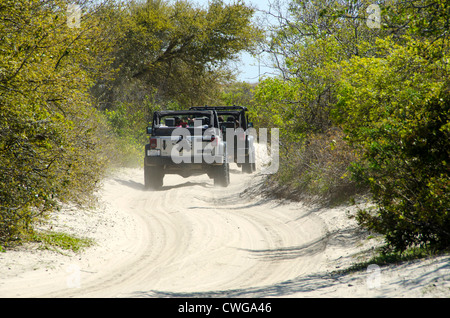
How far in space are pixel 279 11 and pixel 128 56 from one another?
32.6 ft

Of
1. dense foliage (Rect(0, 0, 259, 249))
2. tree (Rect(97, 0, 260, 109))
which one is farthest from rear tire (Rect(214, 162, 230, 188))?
tree (Rect(97, 0, 260, 109))

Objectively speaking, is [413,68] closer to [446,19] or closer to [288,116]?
[446,19]

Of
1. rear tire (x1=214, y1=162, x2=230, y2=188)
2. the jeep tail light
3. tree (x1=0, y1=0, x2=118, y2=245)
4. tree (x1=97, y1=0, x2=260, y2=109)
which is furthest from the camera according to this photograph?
tree (x1=97, y1=0, x2=260, y2=109)

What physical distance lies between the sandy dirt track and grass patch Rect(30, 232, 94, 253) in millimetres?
165

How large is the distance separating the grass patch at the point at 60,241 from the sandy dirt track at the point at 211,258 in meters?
0.16

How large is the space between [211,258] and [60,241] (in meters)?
2.45

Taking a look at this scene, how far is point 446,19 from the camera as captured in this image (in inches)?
264

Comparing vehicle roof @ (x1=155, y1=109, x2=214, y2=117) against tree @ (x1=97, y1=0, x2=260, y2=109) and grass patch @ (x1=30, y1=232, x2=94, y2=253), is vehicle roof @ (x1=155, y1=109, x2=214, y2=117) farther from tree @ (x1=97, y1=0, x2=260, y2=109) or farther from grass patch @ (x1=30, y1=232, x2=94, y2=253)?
tree @ (x1=97, y1=0, x2=260, y2=109)

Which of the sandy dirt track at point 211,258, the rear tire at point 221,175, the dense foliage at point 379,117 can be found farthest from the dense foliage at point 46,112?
the dense foliage at point 379,117

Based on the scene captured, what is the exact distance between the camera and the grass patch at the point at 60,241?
25.3 feet

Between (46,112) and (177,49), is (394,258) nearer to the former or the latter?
(46,112)

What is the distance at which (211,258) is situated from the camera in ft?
25.6

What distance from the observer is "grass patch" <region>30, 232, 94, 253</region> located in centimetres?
770
